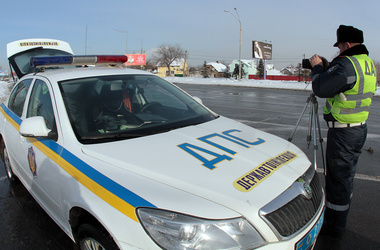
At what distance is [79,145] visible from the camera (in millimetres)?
2084

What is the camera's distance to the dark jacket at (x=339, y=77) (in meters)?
2.45

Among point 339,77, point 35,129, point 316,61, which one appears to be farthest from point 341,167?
point 35,129

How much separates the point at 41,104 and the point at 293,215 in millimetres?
2453

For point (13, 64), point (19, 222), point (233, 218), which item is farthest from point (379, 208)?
point (13, 64)

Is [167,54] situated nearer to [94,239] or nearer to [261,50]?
[261,50]

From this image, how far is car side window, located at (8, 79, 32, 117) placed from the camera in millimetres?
3252

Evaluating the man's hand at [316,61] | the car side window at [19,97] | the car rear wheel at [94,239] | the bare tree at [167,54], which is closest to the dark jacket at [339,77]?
the man's hand at [316,61]

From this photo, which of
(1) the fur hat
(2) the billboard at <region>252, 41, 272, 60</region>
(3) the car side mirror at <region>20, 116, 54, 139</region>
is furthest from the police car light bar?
(2) the billboard at <region>252, 41, 272, 60</region>

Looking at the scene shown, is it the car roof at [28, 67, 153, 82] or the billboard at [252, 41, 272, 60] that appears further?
the billboard at [252, 41, 272, 60]

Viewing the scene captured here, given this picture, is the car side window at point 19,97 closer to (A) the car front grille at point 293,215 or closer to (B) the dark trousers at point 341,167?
(A) the car front grille at point 293,215

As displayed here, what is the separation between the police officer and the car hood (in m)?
0.52

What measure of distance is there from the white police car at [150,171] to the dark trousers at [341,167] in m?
0.46

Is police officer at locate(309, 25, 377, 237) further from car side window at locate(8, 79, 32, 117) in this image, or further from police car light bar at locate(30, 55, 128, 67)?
car side window at locate(8, 79, 32, 117)

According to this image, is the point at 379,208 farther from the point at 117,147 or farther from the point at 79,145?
the point at 79,145
